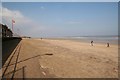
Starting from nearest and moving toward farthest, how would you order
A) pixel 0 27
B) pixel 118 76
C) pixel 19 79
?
1. pixel 19 79
2. pixel 118 76
3. pixel 0 27

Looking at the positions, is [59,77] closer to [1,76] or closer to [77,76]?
[77,76]

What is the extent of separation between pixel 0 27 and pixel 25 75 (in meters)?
48.1

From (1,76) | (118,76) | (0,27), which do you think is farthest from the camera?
(0,27)

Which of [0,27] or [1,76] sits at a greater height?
[0,27]

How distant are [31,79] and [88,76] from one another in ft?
11.1

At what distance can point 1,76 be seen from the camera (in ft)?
28.6

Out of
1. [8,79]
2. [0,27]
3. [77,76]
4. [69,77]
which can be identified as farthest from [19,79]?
[0,27]

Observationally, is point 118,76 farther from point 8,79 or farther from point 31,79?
point 8,79

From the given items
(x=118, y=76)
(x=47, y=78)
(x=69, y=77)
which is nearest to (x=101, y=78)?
(x=118, y=76)

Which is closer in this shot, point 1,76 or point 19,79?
point 19,79

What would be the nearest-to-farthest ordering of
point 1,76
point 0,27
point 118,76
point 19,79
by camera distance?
point 19,79
point 1,76
point 118,76
point 0,27

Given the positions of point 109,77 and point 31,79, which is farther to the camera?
point 109,77

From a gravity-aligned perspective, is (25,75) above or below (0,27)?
below

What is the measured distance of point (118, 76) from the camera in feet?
30.7
